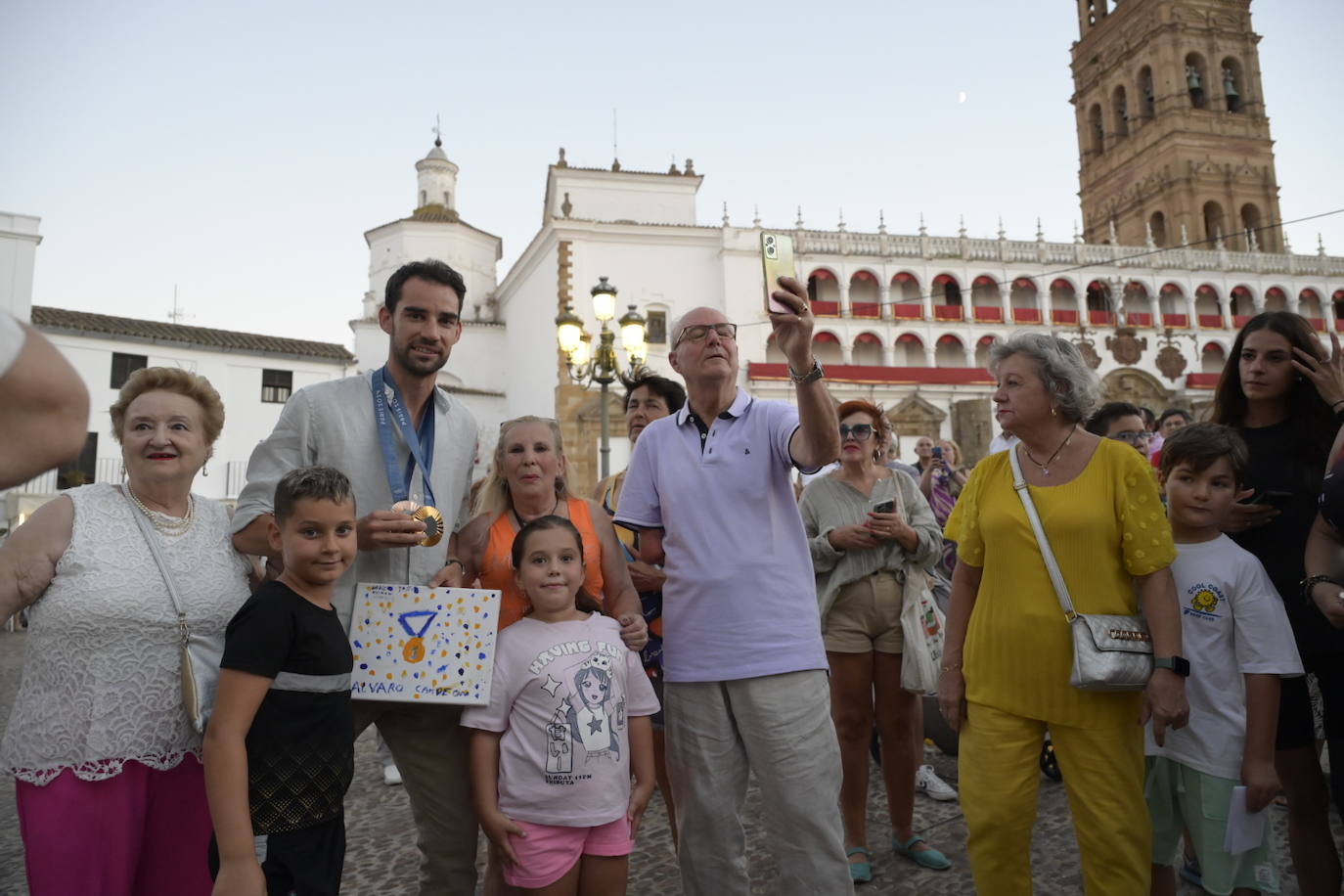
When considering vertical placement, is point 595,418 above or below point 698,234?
below

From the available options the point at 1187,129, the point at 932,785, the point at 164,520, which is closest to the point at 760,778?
the point at 164,520

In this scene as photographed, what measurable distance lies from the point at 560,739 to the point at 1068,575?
1.77 m

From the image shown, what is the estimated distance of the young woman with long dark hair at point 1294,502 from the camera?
2.85 meters

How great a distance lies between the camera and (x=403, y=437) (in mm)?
2756

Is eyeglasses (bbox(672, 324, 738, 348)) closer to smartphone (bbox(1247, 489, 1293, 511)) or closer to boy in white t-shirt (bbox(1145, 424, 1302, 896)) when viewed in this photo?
boy in white t-shirt (bbox(1145, 424, 1302, 896))

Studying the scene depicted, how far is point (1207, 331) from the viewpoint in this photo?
3559 centimetres

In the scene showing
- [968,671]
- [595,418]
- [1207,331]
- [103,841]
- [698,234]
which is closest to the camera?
[103,841]

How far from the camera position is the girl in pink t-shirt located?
2.47 m

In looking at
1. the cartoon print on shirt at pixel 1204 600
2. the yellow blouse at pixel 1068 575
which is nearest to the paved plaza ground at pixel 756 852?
the yellow blouse at pixel 1068 575

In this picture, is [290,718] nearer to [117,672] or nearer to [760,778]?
[117,672]

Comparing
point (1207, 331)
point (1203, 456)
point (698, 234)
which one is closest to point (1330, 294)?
point (1207, 331)

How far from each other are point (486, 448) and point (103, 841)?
26090 millimetres

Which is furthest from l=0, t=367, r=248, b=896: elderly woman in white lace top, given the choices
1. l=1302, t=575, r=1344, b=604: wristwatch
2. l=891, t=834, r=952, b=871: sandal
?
l=1302, t=575, r=1344, b=604: wristwatch

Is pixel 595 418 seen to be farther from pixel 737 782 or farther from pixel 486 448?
pixel 737 782
